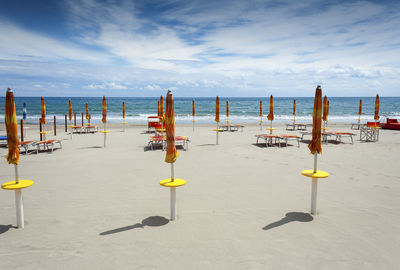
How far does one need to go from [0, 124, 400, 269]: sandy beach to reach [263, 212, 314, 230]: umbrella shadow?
2cm

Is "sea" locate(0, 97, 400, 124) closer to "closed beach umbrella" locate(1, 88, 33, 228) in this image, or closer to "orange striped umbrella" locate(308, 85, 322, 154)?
"orange striped umbrella" locate(308, 85, 322, 154)

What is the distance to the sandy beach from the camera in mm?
3508

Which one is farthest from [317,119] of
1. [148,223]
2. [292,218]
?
[148,223]

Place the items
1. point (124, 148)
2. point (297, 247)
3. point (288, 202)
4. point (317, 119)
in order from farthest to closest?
point (124, 148) → point (288, 202) → point (317, 119) → point (297, 247)

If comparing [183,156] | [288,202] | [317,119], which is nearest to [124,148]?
[183,156]

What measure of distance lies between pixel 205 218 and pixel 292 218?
150 centimetres

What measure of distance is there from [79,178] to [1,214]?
89.8 inches

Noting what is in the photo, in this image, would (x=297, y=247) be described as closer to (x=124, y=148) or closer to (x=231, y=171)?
(x=231, y=171)

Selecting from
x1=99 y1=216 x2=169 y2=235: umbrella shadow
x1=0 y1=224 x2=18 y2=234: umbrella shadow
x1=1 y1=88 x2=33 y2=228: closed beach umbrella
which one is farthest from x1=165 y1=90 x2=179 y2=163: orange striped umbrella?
x1=0 y1=224 x2=18 y2=234: umbrella shadow

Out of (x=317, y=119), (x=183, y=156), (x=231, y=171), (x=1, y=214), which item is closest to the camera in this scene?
(x=317, y=119)

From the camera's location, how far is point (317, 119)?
4.52 meters

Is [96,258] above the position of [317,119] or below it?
below

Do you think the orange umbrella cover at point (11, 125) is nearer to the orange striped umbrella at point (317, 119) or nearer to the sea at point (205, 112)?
the orange striped umbrella at point (317, 119)

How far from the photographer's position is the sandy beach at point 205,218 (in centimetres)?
351
